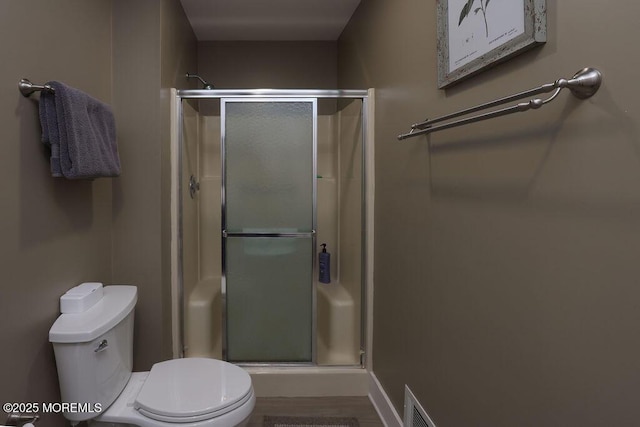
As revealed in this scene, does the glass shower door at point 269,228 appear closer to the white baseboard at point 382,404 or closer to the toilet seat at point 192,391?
the white baseboard at point 382,404

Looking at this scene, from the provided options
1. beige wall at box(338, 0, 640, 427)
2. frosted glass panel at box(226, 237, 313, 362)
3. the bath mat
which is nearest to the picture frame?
beige wall at box(338, 0, 640, 427)

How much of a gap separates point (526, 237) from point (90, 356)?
146 cm

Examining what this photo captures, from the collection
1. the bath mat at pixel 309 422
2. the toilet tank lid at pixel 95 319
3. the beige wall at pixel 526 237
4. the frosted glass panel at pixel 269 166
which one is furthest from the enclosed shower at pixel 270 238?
the beige wall at pixel 526 237

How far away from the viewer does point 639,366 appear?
0.66 metres

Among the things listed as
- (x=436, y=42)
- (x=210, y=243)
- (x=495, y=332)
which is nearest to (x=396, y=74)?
(x=436, y=42)

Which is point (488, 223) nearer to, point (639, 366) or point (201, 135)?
point (639, 366)

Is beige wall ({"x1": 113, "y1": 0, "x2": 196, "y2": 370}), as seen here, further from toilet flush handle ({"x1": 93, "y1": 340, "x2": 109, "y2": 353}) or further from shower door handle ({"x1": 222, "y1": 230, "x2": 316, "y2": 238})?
toilet flush handle ({"x1": 93, "y1": 340, "x2": 109, "y2": 353})

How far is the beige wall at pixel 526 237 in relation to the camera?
0.69 metres

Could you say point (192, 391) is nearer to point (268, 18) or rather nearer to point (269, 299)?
point (269, 299)

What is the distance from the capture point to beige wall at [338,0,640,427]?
27.4 inches

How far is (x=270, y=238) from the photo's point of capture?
7.46 feet

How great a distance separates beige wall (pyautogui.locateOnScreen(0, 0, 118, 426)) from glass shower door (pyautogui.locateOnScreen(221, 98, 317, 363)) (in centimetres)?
78

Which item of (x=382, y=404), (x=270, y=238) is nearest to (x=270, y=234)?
(x=270, y=238)

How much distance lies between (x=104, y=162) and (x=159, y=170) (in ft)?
1.42
